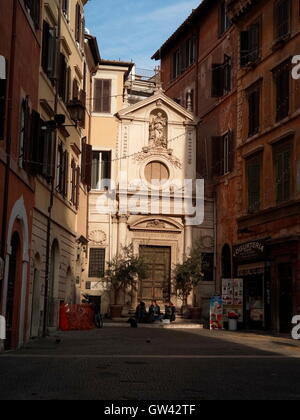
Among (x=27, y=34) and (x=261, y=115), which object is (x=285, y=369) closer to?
(x=27, y=34)

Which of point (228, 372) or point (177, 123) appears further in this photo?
point (177, 123)

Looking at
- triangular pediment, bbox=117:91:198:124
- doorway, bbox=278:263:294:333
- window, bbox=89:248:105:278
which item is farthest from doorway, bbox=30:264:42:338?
triangular pediment, bbox=117:91:198:124

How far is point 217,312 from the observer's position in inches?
1124

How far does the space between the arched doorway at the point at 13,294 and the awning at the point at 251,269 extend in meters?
13.2

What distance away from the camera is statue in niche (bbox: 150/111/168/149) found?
1422 inches

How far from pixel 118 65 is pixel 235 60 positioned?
676cm

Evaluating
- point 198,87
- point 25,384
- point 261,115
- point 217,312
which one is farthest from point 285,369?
point 198,87

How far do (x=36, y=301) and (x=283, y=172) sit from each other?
11287mm

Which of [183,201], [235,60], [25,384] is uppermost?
[235,60]

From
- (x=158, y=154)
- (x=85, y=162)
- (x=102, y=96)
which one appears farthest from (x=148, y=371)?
(x=102, y=96)

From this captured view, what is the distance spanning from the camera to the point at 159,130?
36469 millimetres

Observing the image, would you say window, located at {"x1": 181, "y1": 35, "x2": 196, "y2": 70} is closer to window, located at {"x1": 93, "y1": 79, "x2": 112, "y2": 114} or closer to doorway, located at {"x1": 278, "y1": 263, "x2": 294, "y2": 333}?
window, located at {"x1": 93, "y1": 79, "x2": 112, "y2": 114}

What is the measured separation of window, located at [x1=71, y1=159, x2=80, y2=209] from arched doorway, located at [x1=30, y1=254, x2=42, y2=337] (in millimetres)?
7008

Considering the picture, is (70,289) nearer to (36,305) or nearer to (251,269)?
(36,305)
